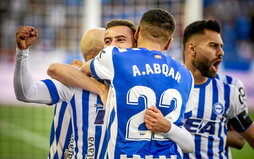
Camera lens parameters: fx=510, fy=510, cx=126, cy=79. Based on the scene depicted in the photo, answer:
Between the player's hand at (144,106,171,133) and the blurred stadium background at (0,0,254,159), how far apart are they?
8.51 m

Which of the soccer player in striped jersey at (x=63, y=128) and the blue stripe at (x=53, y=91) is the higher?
the blue stripe at (x=53, y=91)

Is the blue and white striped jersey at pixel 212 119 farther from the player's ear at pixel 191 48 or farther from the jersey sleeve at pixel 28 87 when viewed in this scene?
the jersey sleeve at pixel 28 87

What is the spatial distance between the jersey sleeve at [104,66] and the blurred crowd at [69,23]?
11.4 metres

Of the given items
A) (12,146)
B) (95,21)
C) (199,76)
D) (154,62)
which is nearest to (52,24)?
(95,21)

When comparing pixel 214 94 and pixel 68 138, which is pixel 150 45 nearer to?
pixel 68 138

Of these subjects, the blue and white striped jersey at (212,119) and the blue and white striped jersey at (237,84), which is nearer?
the blue and white striped jersey at (212,119)

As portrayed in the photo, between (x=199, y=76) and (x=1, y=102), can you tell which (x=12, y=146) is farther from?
(x=199, y=76)

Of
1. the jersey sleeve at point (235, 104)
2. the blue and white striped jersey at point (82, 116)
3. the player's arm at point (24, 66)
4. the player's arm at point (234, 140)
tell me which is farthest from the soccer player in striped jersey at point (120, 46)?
the player's arm at point (234, 140)

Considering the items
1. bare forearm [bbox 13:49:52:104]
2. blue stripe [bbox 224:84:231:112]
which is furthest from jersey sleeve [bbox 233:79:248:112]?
bare forearm [bbox 13:49:52:104]

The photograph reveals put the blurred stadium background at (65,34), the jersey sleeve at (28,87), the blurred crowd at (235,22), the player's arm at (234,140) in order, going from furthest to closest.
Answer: the blurred crowd at (235,22) < the blurred stadium background at (65,34) < the player's arm at (234,140) < the jersey sleeve at (28,87)

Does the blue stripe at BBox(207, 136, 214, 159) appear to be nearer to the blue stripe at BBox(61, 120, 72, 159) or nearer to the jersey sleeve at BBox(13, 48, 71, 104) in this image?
the blue stripe at BBox(61, 120, 72, 159)

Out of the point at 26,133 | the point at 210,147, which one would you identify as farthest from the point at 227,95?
the point at 26,133

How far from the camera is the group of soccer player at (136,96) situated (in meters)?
3.53

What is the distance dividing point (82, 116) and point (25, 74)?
0.63 metres
